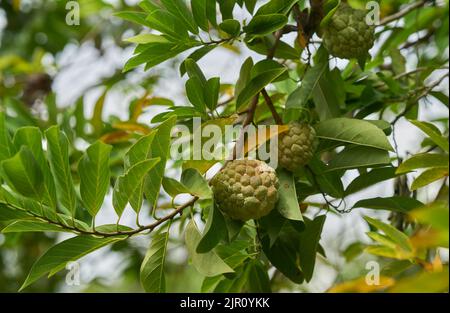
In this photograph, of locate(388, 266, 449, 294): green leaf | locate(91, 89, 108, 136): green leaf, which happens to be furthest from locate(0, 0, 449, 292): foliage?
locate(91, 89, 108, 136): green leaf

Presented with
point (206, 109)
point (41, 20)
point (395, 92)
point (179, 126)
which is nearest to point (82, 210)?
point (179, 126)

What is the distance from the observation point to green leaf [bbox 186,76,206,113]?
1.21 meters

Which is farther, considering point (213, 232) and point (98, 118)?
point (98, 118)

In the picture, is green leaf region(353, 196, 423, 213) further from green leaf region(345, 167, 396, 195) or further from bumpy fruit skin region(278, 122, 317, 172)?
bumpy fruit skin region(278, 122, 317, 172)

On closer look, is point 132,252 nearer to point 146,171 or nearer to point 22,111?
point 22,111

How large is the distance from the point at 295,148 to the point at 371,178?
0.20 m

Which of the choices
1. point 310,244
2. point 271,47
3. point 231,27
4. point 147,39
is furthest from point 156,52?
point 310,244

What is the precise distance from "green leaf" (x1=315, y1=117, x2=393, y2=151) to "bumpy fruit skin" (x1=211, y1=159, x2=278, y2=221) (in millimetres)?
183

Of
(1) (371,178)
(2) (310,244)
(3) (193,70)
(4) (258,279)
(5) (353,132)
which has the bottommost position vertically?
(4) (258,279)

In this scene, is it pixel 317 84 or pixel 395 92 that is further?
pixel 395 92

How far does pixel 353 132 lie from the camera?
1259mm

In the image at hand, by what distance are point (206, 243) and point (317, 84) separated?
45cm

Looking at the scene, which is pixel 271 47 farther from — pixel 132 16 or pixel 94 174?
pixel 94 174

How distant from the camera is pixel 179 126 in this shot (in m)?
1.46
